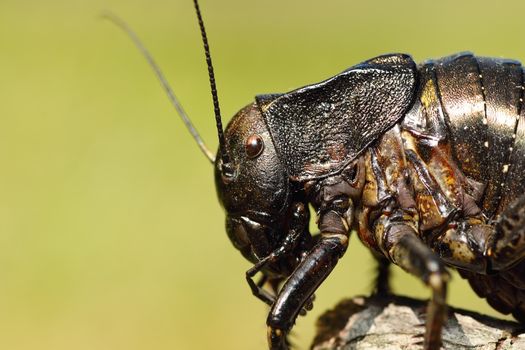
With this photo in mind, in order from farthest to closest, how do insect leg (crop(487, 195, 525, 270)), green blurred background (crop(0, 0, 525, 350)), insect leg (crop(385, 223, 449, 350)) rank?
green blurred background (crop(0, 0, 525, 350)) → insect leg (crop(487, 195, 525, 270)) → insect leg (crop(385, 223, 449, 350))

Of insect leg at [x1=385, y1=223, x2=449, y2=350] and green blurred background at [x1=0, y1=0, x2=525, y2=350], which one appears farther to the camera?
green blurred background at [x1=0, y1=0, x2=525, y2=350]

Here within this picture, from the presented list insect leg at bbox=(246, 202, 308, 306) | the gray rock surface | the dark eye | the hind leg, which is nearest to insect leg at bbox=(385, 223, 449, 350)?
the hind leg

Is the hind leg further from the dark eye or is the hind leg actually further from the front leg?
the dark eye

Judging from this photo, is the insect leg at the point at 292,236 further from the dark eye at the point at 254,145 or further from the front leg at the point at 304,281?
the dark eye at the point at 254,145

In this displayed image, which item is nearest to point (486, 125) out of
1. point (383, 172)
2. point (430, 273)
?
point (383, 172)

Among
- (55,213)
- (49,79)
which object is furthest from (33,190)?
(49,79)

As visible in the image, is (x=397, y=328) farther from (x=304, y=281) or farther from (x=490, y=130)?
(x=490, y=130)

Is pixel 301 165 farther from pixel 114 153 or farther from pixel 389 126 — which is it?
Answer: pixel 114 153
